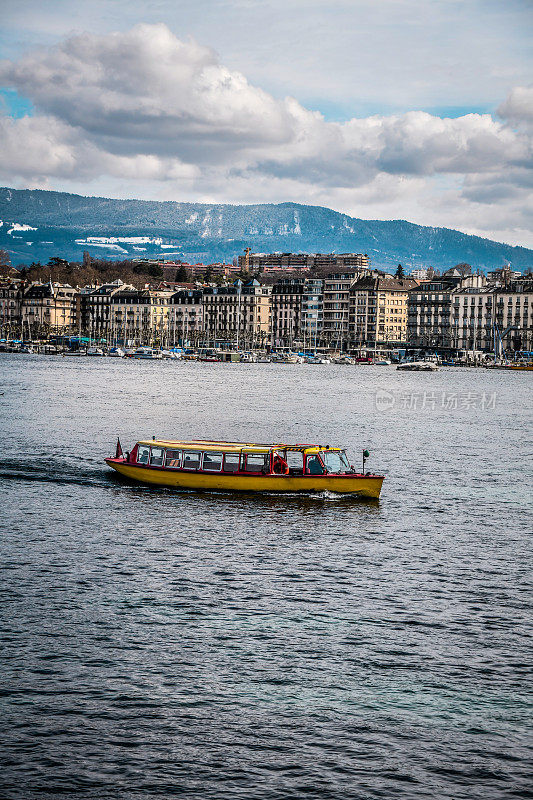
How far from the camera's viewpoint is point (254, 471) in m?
47.7

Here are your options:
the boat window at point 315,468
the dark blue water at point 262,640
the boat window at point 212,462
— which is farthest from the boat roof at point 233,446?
the dark blue water at point 262,640

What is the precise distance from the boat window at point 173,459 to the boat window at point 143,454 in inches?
49.9

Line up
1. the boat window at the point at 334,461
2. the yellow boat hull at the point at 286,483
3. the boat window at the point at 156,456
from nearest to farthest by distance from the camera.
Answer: the yellow boat hull at the point at 286,483
the boat window at the point at 334,461
the boat window at the point at 156,456

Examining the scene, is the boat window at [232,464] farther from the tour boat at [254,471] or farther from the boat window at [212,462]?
the boat window at [212,462]

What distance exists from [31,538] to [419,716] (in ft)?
63.8

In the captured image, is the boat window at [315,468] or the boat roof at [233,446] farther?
the boat roof at [233,446]

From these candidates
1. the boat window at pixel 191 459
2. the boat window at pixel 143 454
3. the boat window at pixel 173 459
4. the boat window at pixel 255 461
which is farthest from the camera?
the boat window at pixel 143 454

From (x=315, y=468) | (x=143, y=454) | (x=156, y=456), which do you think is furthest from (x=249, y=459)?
(x=143, y=454)

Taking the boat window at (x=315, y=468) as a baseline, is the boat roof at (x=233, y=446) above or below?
above

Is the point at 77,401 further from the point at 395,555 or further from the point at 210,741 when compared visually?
the point at 210,741

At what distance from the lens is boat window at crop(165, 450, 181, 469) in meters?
49.1

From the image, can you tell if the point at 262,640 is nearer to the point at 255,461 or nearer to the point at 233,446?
the point at 255,461

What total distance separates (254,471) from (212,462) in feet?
6.81

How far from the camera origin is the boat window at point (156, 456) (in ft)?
163
